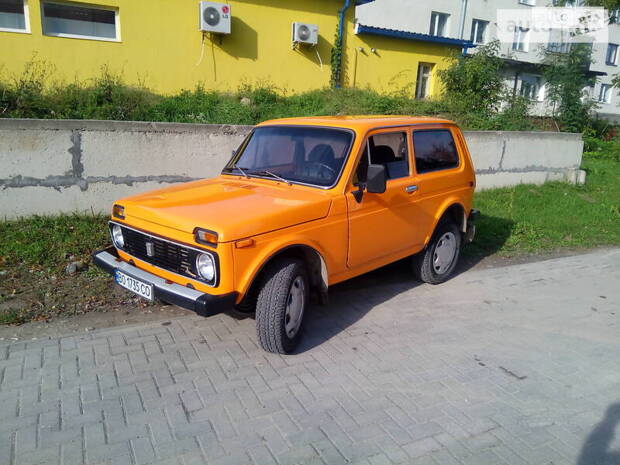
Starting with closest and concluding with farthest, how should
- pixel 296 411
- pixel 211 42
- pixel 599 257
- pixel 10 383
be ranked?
pixel 296 411, pixel 10 383, pixel 599 257, pixel 211 42

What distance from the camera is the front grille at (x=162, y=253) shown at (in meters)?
3.54

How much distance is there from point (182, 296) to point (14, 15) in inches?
415

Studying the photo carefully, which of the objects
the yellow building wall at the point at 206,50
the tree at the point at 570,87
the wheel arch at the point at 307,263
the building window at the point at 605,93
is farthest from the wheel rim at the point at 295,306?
the building window at the point at 605,93

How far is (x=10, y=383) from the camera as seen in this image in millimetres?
3408

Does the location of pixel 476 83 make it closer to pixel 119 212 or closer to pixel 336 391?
pixel 119 212

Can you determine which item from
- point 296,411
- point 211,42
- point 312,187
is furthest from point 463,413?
point 211,42

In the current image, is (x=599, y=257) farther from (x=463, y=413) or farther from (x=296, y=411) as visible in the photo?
(x=296, y=411)

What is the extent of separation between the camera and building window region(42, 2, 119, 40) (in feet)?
35.5

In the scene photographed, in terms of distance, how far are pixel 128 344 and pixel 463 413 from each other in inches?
108

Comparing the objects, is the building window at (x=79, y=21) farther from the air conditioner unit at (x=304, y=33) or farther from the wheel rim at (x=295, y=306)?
the wheel rim at (x=295, y=306)

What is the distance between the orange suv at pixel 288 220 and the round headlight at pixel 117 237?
0.01 metres

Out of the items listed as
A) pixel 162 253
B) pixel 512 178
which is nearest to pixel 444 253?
pixel 162 253

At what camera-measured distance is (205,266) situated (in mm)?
3461

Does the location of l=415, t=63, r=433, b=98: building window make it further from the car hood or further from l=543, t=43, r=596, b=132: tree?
the car hood
